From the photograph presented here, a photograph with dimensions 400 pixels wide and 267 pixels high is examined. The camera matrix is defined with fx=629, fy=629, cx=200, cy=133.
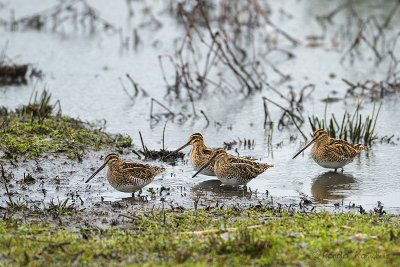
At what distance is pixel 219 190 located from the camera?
360 inches

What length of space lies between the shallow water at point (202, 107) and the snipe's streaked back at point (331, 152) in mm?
222

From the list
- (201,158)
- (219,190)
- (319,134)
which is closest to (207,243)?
(219,190)

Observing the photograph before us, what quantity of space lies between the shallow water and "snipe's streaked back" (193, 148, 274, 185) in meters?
0.20

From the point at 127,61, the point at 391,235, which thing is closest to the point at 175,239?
the point at 391,235

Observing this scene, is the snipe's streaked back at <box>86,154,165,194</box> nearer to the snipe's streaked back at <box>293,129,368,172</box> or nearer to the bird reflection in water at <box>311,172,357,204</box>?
the bird reflection in water at <box>311,172,357,204</box>

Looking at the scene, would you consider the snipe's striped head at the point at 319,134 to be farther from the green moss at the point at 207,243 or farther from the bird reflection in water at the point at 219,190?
the green moss at the point at 207,243

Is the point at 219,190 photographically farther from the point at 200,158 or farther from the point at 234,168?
the point at 200,158

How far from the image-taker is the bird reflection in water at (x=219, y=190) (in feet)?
28.8

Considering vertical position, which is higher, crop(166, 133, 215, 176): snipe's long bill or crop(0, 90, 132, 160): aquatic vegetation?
crop(0, 90, 132, 160): aquatic vegetation

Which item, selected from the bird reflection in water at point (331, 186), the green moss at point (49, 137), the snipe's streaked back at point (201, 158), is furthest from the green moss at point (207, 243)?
the green moss at point (49, 137)

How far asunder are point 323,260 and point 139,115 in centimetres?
803

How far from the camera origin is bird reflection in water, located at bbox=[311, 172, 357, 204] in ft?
28.6

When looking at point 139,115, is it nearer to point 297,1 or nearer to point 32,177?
point 32,177

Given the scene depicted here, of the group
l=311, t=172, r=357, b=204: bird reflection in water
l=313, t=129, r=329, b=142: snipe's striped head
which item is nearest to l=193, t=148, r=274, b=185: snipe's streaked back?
l=311, t=172, r=357, b=204: bird reflection in water
